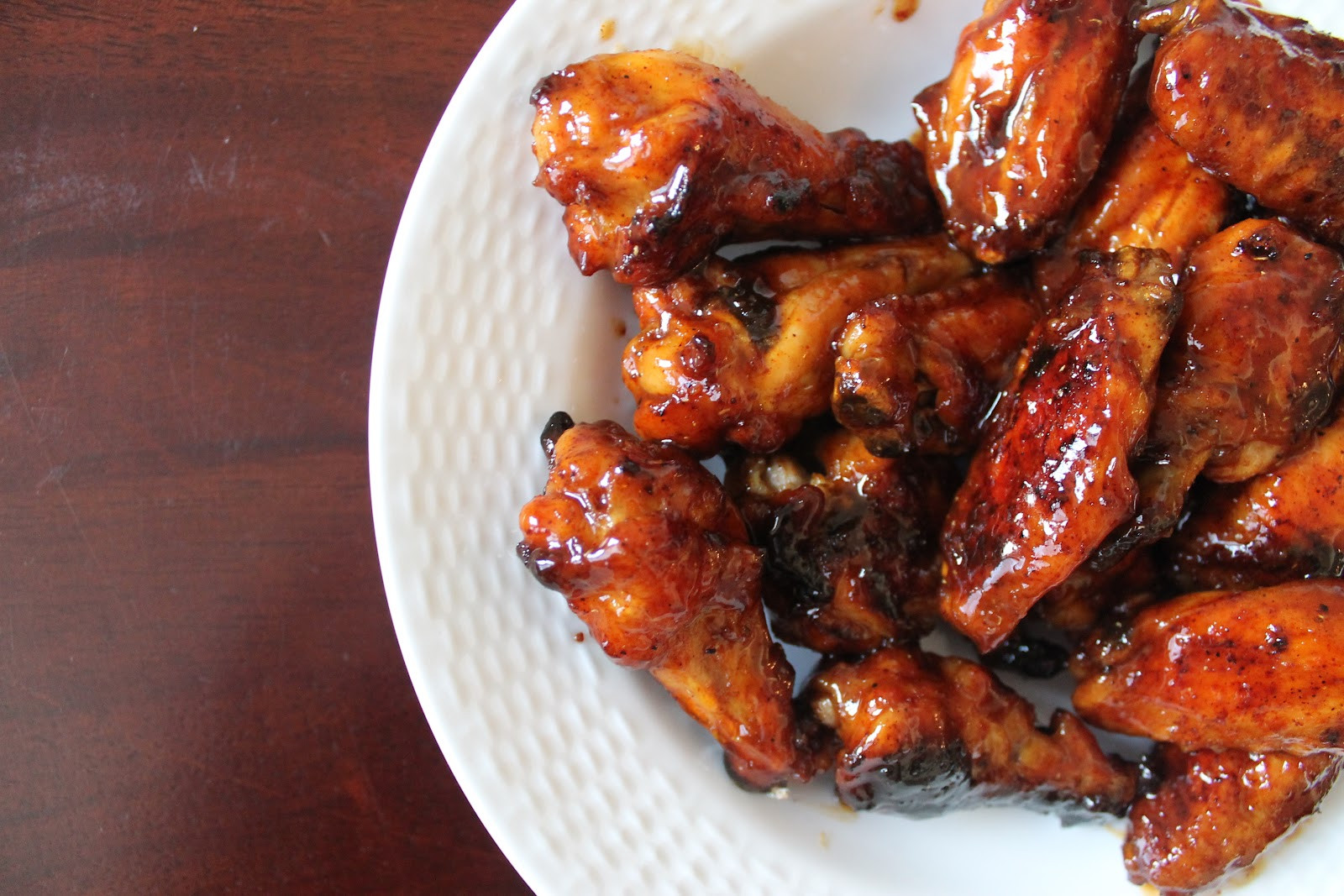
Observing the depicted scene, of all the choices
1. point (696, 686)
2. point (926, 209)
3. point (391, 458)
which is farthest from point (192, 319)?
point (926, 209)

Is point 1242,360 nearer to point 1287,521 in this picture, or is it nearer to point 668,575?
point 1287,521

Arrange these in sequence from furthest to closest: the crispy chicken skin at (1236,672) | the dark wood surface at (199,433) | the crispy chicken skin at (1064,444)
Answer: the dark wood surface at (199,433)
the crispy chicken skin at (1236,672)
the crispy chicken skin at (1064,444)

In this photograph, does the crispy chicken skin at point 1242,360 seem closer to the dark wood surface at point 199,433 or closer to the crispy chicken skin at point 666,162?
the crispy chicken skin at point 666,162

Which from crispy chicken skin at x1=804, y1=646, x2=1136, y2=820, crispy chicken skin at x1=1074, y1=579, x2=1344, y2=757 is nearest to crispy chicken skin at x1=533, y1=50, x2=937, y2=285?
crispy chicken skin at x1=804, y1=646, x2=1136, y2=820

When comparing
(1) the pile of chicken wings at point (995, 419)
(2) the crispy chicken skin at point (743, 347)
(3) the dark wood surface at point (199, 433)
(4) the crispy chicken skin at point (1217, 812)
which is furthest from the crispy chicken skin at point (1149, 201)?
(3) the dark wood surface at point (199, 433)

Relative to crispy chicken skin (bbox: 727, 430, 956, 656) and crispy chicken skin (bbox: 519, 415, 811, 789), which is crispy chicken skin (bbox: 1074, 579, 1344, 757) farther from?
crispy chicken skin (bbox: 519, 415, 811, 789)

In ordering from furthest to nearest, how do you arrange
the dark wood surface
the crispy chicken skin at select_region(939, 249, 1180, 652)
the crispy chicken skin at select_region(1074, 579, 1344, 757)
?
the dark wood surface → the crispy chicken skin at select_region(1074, 579, 1344, 757) → the crispy chicken skin at select_region(939, 249, 1180, 652)

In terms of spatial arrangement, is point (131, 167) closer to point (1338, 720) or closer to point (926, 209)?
point (926, 209)
